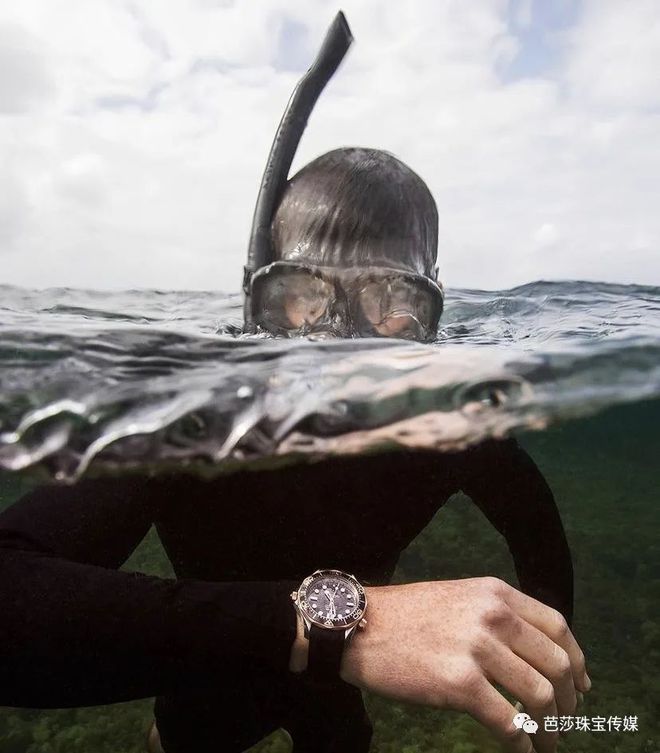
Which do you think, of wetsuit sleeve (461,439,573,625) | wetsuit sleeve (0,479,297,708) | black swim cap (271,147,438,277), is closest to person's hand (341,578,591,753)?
wetsuit sleeve (0,479,297,708)

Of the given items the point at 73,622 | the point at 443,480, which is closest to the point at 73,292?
the point at 443,480

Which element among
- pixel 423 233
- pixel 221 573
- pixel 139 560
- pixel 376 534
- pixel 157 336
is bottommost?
pixel 139 560

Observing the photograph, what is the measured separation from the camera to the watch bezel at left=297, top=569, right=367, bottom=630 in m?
1.83

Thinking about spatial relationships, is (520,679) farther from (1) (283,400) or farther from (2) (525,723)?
(1) (283,400)

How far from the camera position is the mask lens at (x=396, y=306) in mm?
3777

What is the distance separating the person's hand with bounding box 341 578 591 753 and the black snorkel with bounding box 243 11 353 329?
2.70 m

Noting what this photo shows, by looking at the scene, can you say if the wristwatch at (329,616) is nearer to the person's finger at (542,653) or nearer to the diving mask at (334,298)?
the person's finger at (542,653)

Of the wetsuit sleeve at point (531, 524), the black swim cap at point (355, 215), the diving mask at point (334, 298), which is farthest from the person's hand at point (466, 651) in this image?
the black swim cap at point (355, 215)

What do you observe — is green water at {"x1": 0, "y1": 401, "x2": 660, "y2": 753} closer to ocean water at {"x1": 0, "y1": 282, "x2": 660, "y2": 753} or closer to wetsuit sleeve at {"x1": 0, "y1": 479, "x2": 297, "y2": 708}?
ocean water at {"x1": 0, "y1": 282, "x2": 660, "y2": 753}

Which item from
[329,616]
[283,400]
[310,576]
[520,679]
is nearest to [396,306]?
[283,400]

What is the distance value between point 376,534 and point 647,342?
8.85 feet

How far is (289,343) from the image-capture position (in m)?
3.58

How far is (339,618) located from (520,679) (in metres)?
0.62

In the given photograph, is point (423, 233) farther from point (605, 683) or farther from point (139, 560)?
point (139, 560)
